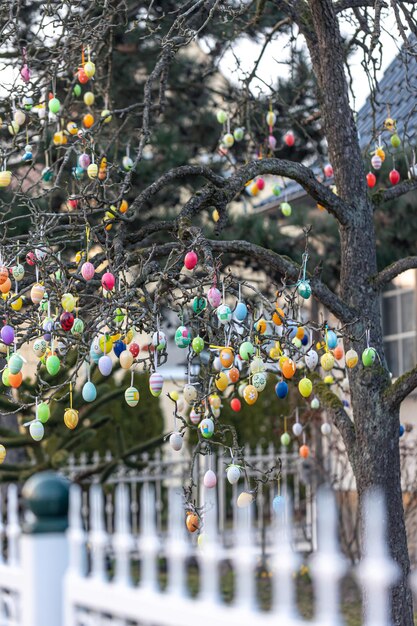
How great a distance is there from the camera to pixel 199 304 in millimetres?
4652

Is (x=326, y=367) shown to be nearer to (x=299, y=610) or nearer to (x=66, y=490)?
(x=66, y=490)

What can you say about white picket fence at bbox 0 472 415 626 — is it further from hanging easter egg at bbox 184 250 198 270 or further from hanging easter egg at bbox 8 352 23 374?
hanging easter egg at bbox 184 250 198 270

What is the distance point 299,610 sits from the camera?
881 centimetres

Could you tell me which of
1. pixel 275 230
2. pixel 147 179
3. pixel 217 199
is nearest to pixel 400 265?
pixel 217 199

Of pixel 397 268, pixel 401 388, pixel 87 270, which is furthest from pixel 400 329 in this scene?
pixel 87 270

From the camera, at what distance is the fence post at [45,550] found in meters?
2.68

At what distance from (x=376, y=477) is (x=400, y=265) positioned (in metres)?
1.18

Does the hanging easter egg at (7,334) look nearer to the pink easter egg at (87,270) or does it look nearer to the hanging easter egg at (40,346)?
the hanging easter egg at (40,346)

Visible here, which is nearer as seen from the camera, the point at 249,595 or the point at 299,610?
the point at 249,595

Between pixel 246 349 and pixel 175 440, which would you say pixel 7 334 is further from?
pixel 246 349

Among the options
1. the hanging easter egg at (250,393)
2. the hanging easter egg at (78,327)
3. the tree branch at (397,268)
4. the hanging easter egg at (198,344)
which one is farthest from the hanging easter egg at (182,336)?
the tree branch at (397,268)

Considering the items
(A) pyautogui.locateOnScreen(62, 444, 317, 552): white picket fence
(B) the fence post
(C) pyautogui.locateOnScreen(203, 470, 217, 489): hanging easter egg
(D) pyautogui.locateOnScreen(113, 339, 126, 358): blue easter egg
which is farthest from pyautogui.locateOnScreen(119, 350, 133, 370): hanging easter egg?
(A) pyautogui.locateOnScreen(62, 444, 317, 552): white picket fence

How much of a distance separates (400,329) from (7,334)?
25.7ft

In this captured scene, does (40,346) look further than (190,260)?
Yes
